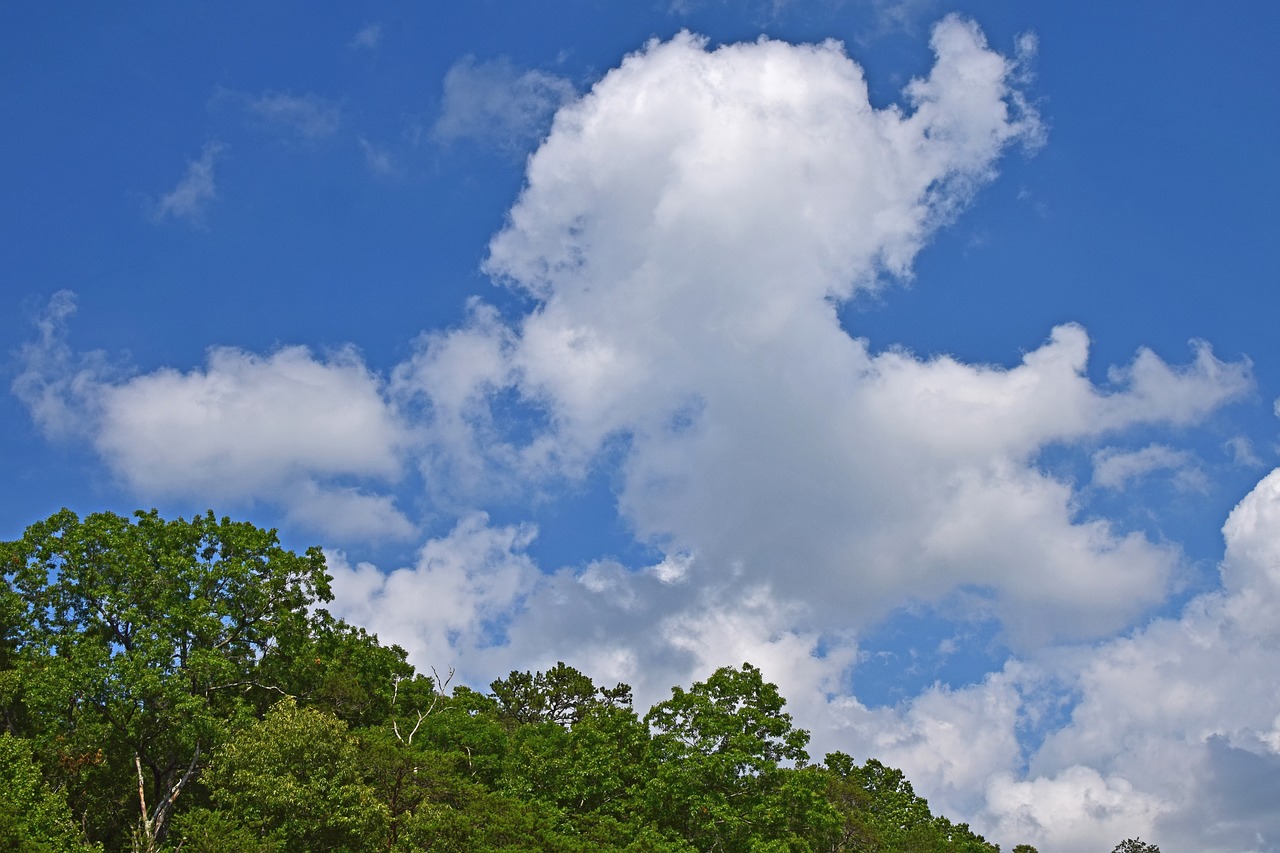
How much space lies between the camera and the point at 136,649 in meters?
40.8

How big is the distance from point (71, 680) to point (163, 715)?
11.4 ft

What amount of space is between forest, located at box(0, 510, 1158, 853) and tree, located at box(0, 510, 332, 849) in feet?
0.27

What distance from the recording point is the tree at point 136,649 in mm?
40250

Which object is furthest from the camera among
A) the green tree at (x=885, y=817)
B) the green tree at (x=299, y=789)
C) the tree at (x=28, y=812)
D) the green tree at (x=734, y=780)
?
the green tree at (x=885, y=817)

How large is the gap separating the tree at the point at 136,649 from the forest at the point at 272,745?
83 mm

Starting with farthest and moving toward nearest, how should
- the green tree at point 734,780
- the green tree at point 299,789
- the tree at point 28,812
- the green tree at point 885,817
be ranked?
the green tree at point 885,817
the green tree at point 734,780
the green tree at point 299,789
the tree at point 28,812

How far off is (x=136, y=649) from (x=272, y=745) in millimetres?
8829

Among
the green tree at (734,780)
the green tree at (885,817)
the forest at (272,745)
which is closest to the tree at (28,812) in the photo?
the forest at (272,745)

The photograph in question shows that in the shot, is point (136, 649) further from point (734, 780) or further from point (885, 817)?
point (885, 817)

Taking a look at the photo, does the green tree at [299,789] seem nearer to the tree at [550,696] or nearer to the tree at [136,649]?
the tree at [136,649]

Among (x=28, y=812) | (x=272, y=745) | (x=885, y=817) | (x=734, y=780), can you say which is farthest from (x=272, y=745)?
(x=885, y=817)

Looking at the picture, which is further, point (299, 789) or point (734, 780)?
point (734, 780)

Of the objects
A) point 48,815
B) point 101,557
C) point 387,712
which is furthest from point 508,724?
point 48,815

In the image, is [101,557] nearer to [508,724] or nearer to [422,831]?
[422,831]
